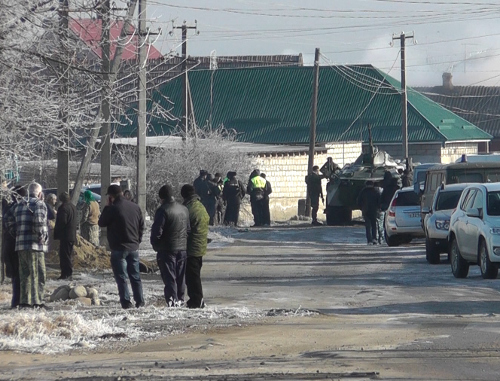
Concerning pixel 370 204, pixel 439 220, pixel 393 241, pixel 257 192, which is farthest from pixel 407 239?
pixel 257 192

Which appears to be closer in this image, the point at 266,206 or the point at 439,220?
the point at 439,220

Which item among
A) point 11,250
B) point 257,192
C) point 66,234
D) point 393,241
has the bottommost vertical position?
point 393,241

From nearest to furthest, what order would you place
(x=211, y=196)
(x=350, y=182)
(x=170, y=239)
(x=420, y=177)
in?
(x=170, y=239) → (x=420, y=177) → (x=211, y=196) → (x=350, y=182)

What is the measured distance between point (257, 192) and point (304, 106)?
31.3 meters

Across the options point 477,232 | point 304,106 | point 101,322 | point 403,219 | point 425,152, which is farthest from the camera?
point 425,152

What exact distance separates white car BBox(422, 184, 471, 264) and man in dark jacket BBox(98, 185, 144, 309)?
27.8 feet

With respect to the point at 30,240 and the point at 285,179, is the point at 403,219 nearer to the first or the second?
the point at 30,240

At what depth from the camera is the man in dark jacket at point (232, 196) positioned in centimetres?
3544

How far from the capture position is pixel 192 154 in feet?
140

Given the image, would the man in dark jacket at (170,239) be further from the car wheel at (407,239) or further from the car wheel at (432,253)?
the car wheel at (407,239)

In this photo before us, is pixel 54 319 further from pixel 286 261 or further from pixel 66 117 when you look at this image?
pixel 286 261

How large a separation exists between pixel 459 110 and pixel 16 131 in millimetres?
83118

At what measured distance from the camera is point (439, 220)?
2186cm

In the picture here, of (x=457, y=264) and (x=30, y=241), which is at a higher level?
(x=30, y=241)
